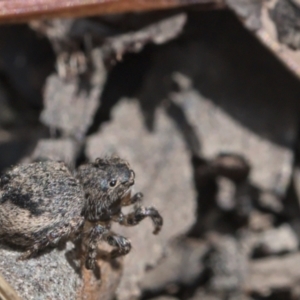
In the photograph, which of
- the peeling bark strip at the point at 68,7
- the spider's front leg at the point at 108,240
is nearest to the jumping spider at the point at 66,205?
the spider's front leg at the point at 108,240

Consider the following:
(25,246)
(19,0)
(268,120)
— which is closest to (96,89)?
(19,0)

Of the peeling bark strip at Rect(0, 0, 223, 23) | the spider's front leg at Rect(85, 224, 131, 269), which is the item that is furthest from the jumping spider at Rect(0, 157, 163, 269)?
the peeling bark strip at Rect(0, 0, 223, 23)

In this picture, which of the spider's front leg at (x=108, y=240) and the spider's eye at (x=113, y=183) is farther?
the spider's eye at (x=113, y=183)

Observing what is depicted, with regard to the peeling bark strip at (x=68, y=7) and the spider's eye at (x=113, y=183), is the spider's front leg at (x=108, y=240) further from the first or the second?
the peeling bark strip at (x=68, y=7)

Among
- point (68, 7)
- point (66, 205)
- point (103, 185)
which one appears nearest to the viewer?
point (66, 205)

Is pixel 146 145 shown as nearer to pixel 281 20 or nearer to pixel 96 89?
pixel 96 89

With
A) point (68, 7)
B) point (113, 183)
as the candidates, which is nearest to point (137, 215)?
point (113, 183)

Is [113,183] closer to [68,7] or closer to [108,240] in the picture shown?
[108,240]
